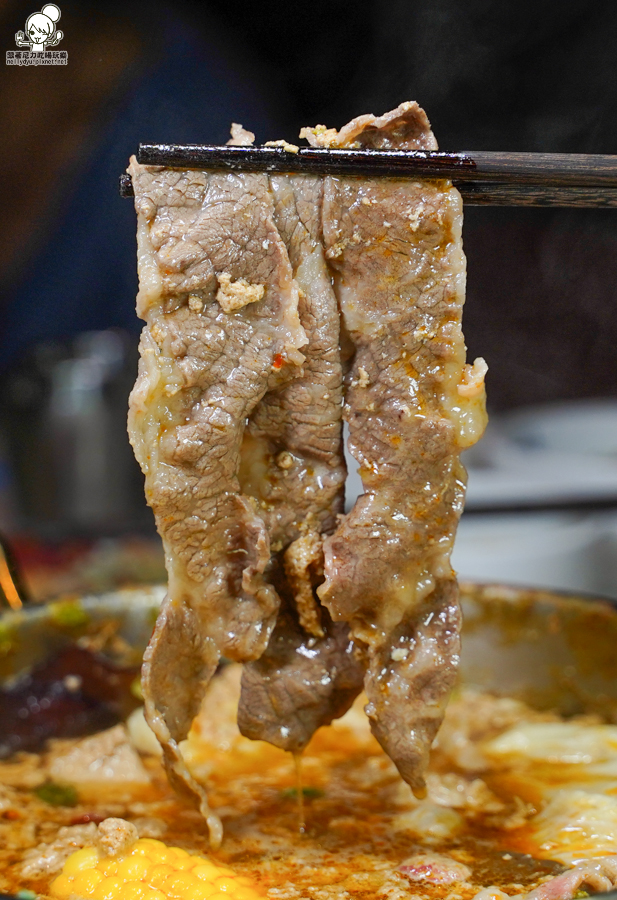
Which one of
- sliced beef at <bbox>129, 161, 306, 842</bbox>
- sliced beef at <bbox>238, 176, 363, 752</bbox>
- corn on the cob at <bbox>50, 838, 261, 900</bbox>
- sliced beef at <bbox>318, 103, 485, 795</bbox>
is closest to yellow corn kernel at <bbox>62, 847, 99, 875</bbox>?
corn on the cob at <bbox>50, 838, 261, 900</bbox>

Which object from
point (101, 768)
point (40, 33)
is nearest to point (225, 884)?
point (101, 768)

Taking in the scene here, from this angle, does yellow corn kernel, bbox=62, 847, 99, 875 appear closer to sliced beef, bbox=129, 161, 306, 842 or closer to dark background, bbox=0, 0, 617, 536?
sliced beef, bbox=129, 161, 306, 842

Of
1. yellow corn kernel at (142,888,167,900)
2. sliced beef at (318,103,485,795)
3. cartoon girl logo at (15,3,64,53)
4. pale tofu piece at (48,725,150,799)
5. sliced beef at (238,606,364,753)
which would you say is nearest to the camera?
yellow corn kernel at (142,888,167,900)

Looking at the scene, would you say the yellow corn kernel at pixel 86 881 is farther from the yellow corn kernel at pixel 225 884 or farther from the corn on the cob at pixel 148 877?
the yellow corn kernel at pixel 225 884

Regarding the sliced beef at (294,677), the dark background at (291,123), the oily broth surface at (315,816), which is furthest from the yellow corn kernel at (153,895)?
the dark background at (291,123)

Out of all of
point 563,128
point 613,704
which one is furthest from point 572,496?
point 563,128

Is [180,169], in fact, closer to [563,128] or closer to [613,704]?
[563,128]

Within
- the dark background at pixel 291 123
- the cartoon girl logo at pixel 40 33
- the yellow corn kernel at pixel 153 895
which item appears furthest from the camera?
the cartoon girl logo at pixel 40 33
